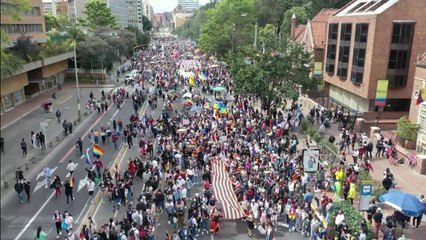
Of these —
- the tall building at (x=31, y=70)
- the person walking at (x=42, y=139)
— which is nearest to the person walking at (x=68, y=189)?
the person walking at (x=42, y=139)

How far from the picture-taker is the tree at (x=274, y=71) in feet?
118

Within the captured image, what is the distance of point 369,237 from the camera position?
16.0 m

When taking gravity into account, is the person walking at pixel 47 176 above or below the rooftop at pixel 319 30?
below

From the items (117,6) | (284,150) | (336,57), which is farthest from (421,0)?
(117,6)

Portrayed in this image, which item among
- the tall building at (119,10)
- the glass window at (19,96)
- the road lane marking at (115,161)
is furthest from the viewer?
the tall building at (119,10)

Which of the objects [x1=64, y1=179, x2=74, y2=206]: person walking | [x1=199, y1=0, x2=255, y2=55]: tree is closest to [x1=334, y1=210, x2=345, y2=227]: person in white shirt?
[x1=64, y1=179, x2=74, y2=206]: person walking

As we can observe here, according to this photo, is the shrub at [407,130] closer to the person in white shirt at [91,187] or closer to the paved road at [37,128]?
the person in white shirt at [91,187]

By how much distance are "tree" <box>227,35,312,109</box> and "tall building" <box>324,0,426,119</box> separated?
5.90 meters

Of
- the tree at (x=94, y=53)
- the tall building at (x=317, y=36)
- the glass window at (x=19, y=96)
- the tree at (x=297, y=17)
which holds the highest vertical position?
the tree at (x=297, y=17)

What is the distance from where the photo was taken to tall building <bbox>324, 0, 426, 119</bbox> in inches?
1442

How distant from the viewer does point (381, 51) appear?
37.6 metres

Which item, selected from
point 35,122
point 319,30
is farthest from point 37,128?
point 319,30

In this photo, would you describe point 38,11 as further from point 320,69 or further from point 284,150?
point 284,150

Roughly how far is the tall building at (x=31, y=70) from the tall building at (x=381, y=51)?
33151 mm
